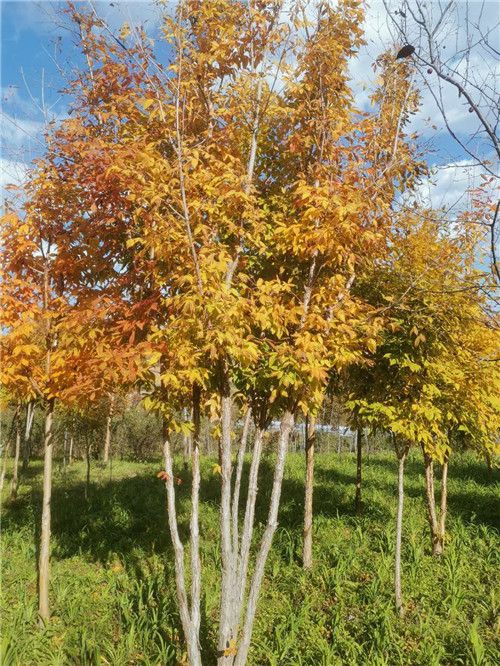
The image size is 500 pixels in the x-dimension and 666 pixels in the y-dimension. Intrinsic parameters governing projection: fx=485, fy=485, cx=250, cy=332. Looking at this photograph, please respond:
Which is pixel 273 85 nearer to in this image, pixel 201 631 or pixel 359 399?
pixel 359 399

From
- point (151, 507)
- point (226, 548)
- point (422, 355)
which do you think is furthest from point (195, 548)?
point (151, 507)

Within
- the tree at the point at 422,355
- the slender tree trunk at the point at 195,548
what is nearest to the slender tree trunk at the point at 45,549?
the slender tree trunk at the point at 195,548

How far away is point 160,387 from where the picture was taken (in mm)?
4180

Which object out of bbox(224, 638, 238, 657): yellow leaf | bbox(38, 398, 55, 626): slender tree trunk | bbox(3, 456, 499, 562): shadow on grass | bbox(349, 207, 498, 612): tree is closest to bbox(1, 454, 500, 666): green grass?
bbox(3, 456, 499, 562): shadow on grass

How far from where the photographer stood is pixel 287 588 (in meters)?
6.51

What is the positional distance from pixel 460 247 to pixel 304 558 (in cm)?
487

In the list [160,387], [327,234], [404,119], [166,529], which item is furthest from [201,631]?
[404,119]

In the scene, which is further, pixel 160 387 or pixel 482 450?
pixel 482 450

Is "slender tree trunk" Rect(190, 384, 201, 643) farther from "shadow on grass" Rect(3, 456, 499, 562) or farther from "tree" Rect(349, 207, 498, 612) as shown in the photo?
"shadow on grass" Rect(3, 456, 499, 562)

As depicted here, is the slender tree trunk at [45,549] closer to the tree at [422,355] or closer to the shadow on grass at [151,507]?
the shadow on grass at [151,507]

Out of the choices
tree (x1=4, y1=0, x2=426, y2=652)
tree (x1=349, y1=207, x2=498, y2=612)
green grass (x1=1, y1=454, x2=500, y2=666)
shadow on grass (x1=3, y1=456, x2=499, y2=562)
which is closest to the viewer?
tree (x1=4, y1=0, x2=426, y2=652)

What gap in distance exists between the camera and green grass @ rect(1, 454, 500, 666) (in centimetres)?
499

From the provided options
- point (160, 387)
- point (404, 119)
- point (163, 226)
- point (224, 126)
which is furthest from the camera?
point (404, 119)

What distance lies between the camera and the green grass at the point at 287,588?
499cm
